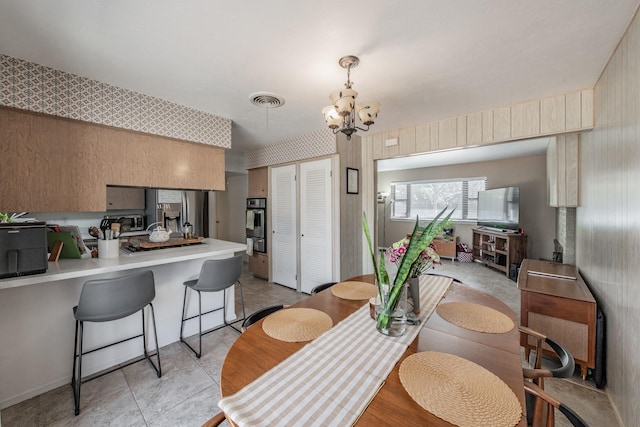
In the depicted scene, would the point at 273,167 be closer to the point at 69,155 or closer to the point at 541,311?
the point at 69,155

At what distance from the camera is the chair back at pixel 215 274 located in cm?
227

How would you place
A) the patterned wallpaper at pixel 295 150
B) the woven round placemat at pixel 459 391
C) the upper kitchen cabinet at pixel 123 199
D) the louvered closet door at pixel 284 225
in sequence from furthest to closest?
the louvered closet door at pixel 284 225
the upper kitchen cabinet at pixel 123 199
the patterned wallpaper at pixel 295 150
the woven round placemat at pixel 459 391

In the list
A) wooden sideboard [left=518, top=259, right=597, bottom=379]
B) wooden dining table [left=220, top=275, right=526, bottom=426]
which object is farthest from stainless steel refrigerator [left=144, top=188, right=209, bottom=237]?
wooden sideboard [left=518, top=259, right=597, bottom=379]

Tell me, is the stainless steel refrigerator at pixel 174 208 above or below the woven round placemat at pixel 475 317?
above

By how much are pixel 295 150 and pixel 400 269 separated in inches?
124

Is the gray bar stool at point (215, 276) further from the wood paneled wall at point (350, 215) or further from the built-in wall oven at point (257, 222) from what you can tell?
the built-in wall oven at point (257, 222)

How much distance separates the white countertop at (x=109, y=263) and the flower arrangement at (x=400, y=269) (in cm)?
180

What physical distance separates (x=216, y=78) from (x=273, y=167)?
89.7 inches

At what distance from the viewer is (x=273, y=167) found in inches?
172

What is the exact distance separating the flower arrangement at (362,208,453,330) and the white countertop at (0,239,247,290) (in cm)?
180

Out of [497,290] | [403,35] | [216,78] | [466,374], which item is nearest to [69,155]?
[216,78]

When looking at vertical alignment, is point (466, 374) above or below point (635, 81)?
below

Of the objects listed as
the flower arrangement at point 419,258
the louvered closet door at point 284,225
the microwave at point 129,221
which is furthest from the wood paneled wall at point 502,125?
the microwave at point 129,221

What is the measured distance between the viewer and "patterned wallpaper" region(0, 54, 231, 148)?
1882mm
